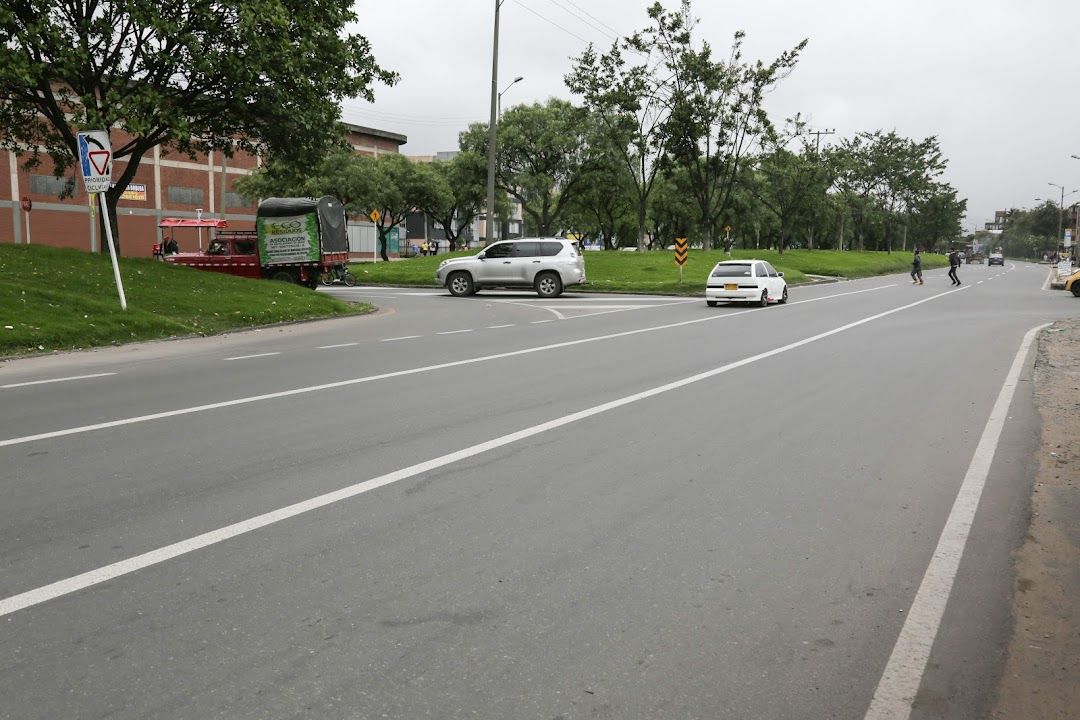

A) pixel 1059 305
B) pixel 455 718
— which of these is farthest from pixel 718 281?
pixel 455 718

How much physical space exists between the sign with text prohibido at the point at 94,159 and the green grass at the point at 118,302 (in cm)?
203

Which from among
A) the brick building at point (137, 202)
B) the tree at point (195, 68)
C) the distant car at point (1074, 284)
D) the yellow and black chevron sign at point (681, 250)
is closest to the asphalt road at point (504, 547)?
the tree at point (195, 68)

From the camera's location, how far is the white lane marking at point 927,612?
9.91ft

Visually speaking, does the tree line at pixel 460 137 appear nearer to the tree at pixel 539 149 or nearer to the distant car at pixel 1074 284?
the tree at pixel 539 149

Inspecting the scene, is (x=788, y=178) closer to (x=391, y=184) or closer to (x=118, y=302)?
(x=391, y=184)

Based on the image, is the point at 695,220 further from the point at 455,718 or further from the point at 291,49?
the point at 455,718

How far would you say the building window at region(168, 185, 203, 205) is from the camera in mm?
59266

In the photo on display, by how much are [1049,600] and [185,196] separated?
2487 inches

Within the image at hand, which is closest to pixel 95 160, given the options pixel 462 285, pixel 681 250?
pixel 462 285

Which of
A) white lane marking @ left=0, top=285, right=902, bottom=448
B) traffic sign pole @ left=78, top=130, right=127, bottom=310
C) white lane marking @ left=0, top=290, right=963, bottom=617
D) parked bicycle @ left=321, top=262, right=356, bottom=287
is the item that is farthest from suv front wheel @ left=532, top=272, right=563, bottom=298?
white lane marking @ left=0, top=290, right=963, bottom=617

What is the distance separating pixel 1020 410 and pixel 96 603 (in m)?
8.05

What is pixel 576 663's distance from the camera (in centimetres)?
320

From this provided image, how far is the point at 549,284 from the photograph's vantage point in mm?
28875

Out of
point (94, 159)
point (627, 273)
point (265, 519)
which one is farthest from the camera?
point (627, 273)
